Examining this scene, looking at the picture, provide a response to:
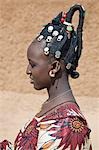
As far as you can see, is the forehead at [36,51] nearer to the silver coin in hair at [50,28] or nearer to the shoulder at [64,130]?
the silver coin in hair at [50,28]

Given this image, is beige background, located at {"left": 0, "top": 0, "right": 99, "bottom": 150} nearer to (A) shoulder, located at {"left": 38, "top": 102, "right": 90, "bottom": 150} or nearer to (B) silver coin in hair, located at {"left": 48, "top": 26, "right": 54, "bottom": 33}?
(B) silver coin in hair, located at {"left": 48, "top": 26, "right": 54, "bottom": 33}

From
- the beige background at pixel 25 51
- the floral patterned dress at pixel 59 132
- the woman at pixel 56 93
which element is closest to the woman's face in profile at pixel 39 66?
the woman at pixel 56 93

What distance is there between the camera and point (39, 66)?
8.12ft

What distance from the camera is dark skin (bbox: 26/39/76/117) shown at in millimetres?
2475

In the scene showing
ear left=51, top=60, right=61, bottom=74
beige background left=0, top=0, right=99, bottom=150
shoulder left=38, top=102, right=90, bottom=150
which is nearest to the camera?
shoulder left=38, top=102, right=90, bottom=150

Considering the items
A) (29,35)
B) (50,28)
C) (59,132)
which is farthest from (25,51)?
(59,132)

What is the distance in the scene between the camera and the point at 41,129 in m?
2.40

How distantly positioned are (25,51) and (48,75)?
6.20 meters

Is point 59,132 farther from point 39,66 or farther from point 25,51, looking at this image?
point 25,51

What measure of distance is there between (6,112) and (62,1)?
5.82 ft

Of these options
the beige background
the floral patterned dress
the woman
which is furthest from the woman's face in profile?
the beige background

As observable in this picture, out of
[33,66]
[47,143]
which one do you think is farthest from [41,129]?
[33,66]

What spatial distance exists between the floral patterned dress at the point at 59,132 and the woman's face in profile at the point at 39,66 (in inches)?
4.8

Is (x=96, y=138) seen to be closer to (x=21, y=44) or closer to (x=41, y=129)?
(x=21, y=44)
